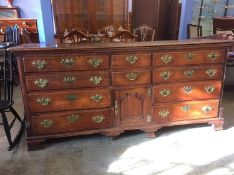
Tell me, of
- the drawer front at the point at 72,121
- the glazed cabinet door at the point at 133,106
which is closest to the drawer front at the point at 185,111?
the glazed cabinet door at the point at 133,106

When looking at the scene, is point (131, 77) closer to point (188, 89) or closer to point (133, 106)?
point (133, 106)

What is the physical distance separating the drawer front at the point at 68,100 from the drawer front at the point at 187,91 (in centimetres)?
51

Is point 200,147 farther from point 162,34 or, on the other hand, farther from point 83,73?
point 162,34

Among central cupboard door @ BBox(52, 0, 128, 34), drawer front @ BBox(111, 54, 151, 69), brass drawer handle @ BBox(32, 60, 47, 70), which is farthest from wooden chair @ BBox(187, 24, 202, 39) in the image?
brass drawer handle @ BBox(32, 60, 47, 70)

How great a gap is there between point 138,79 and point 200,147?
0.88 m

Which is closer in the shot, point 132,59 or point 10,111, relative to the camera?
point 132,59

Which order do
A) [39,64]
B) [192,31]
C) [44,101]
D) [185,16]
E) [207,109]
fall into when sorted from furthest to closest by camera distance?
[185,16] → [192,31] → [207,109] → [44,101] → [39,64]

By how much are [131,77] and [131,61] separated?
150 millimetres

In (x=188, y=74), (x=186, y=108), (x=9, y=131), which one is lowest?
(x=9, y=131)

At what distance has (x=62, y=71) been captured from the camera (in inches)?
81.6

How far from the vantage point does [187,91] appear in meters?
2.37

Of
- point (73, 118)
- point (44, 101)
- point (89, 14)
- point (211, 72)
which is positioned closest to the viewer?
point (44, 101)

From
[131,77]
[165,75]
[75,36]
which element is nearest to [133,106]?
[131,77]

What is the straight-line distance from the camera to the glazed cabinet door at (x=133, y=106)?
2260 millimetres
